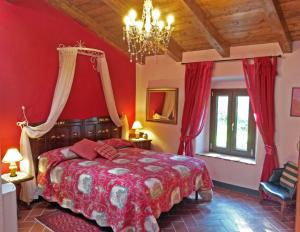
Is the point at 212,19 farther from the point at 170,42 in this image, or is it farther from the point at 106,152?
the point at 106,152

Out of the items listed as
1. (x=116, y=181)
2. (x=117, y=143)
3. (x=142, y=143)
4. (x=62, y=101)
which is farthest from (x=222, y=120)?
(x=62, y=101)

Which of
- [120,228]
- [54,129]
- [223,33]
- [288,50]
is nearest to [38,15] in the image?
[54,129]

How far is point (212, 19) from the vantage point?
165 inches

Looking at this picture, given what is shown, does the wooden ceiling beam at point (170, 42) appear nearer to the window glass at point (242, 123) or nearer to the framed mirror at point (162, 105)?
the framed mirror at point (162, 105)

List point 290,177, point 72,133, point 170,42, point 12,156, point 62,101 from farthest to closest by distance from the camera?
point 170,42 → point 72,133 → point 62,101 → point 290,177 → point 12,156

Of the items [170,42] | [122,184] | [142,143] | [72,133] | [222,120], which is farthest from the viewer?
[142,143]

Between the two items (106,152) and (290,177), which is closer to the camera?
(290,177)

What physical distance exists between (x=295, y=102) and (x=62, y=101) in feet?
12.7

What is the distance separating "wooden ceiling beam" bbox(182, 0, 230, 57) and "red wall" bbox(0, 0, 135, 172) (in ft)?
7.23

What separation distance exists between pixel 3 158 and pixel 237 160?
3983mm

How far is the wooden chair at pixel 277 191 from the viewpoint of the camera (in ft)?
12.2

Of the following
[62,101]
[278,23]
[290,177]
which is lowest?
[290,177]

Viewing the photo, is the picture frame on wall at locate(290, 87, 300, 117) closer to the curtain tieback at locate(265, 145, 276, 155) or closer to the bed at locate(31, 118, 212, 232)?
the curtain tieback at locate(265, 145, 276, 155)

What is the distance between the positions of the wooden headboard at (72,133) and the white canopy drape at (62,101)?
0.43 ft
